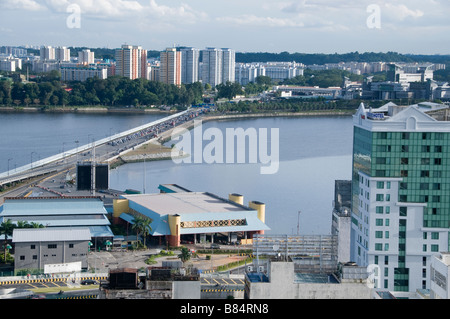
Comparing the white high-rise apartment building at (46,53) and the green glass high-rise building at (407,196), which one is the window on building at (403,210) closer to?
the green glass high-rise building at (407,196)

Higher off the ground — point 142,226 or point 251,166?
point 142,226

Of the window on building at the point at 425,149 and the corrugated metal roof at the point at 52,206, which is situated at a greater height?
the window on building at the point at 425,149

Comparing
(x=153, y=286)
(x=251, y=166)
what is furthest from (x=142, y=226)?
(x=251, y=166)

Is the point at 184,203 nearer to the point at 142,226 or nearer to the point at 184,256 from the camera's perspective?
the point at 142,226

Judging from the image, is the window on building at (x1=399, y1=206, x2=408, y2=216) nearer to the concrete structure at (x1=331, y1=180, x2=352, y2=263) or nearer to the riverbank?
the concrete structure at (x1=331, y1=180, x2=352, y2=263)

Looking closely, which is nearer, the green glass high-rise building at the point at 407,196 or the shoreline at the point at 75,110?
the green glass high-rise building at the point at 407,196

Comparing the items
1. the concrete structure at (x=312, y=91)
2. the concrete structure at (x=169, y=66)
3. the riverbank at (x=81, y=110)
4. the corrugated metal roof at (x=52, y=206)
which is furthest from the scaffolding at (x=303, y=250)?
the concrete structure at (x=169, y=66)
